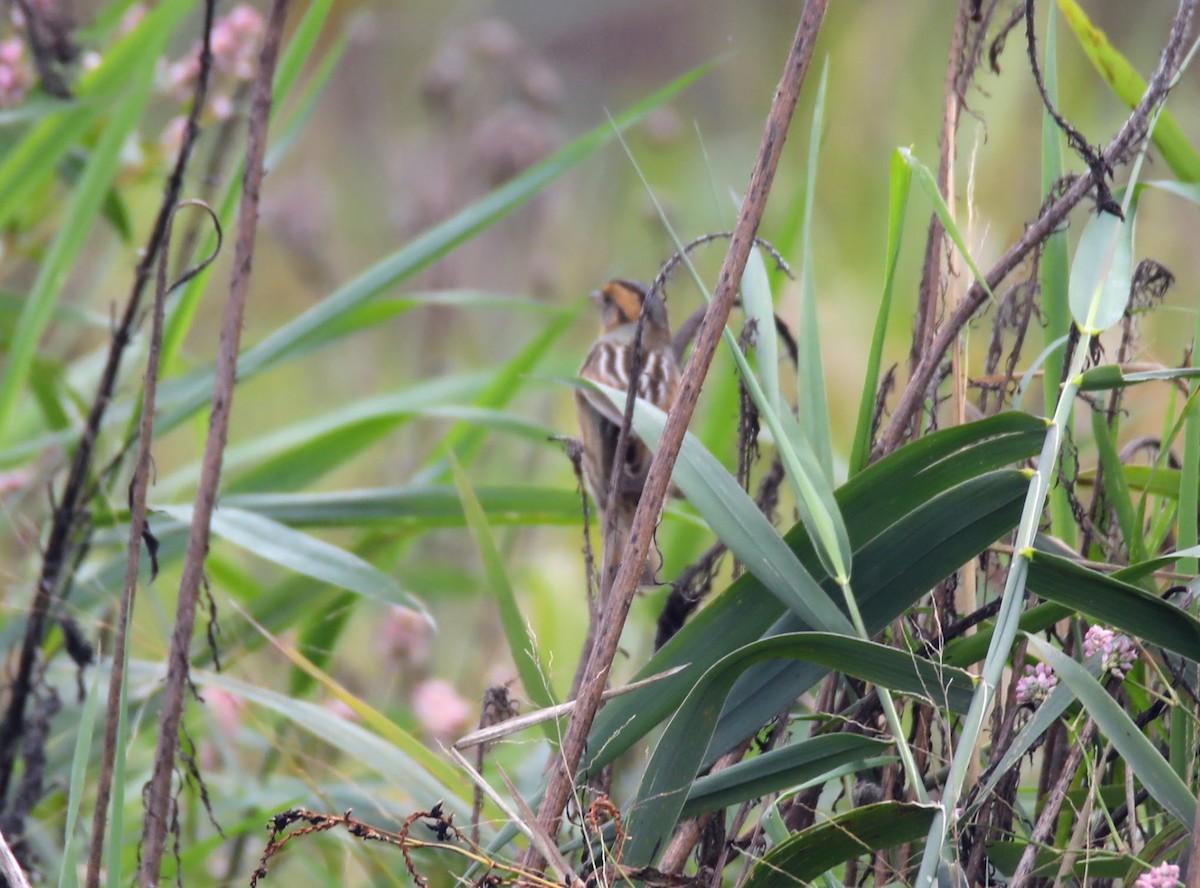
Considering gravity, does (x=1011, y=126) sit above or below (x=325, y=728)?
above

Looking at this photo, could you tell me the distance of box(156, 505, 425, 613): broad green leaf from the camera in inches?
50.2

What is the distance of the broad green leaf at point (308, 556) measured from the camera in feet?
4.18

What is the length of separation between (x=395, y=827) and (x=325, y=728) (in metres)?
0.21

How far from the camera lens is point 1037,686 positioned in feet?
2.90

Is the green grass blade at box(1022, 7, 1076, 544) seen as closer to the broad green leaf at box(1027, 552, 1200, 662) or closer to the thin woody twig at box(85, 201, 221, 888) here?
the broad green leaf at box(1027, 552, 1200, 662)

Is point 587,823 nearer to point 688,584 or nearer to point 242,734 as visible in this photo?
point 688,584

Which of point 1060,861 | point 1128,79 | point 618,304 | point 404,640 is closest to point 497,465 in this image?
point 618,304

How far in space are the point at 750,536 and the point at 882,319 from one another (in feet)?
0.79

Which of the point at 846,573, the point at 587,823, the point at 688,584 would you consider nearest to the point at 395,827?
the point at 688,584

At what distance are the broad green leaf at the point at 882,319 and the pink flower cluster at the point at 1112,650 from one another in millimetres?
216

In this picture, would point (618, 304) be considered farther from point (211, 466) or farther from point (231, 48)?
point (211, 466)

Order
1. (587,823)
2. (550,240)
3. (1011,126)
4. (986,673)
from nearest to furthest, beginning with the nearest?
1. (986,673)
2. (587,823)
3. (1011,126)
4. (550,240)

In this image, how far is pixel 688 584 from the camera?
1.21 meters

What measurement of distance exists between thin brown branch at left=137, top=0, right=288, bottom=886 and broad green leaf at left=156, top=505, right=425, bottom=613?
0.60ft
